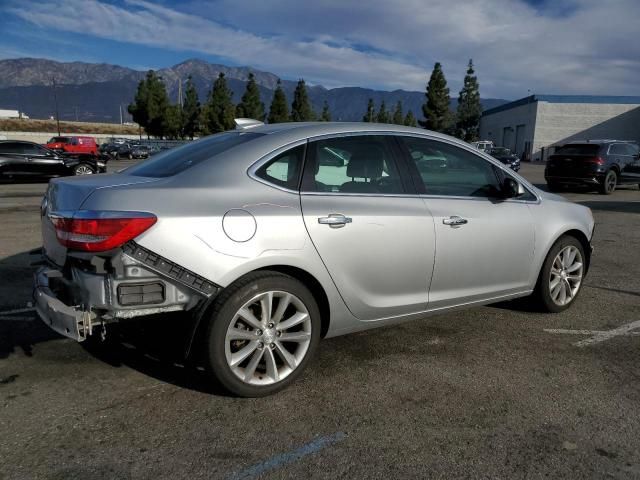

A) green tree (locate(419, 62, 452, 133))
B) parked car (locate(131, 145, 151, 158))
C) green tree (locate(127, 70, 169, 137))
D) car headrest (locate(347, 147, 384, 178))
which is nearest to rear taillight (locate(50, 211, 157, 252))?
car headrest (locate(347, 147, 384, 178))

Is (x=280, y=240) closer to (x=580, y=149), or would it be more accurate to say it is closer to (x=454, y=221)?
(x=454, y=221)

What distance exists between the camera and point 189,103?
67562 millimetres

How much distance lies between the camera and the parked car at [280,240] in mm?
2764

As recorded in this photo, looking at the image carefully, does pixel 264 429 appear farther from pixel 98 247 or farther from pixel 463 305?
pixel 463 305

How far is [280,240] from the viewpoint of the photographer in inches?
118

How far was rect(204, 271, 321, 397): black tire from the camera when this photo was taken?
289 cm

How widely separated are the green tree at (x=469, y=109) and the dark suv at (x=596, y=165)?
6587 cm

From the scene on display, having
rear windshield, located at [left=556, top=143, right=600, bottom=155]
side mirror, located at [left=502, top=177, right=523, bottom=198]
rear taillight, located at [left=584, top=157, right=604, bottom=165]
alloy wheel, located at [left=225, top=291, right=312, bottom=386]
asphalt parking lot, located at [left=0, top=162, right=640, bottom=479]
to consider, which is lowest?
asphalt parking lot, located at [left=0, top=162, right=640, bottom=479]

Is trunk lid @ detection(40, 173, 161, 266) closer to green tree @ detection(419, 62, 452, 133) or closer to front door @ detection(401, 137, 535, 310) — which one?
front door @ detection(401, 137, 535, 310)

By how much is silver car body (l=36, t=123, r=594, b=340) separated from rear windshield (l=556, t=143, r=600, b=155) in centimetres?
1396

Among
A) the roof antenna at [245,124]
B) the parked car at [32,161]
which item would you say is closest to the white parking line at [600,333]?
the roof antenna at [245,124]

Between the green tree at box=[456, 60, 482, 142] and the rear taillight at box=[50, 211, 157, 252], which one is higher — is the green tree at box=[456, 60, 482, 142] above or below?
above

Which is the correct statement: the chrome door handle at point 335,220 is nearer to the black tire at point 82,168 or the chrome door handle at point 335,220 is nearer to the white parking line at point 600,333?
the white parking line at point 600,333

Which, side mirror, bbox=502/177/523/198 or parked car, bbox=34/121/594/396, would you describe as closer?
parked car, bbox=34/121/594/396
